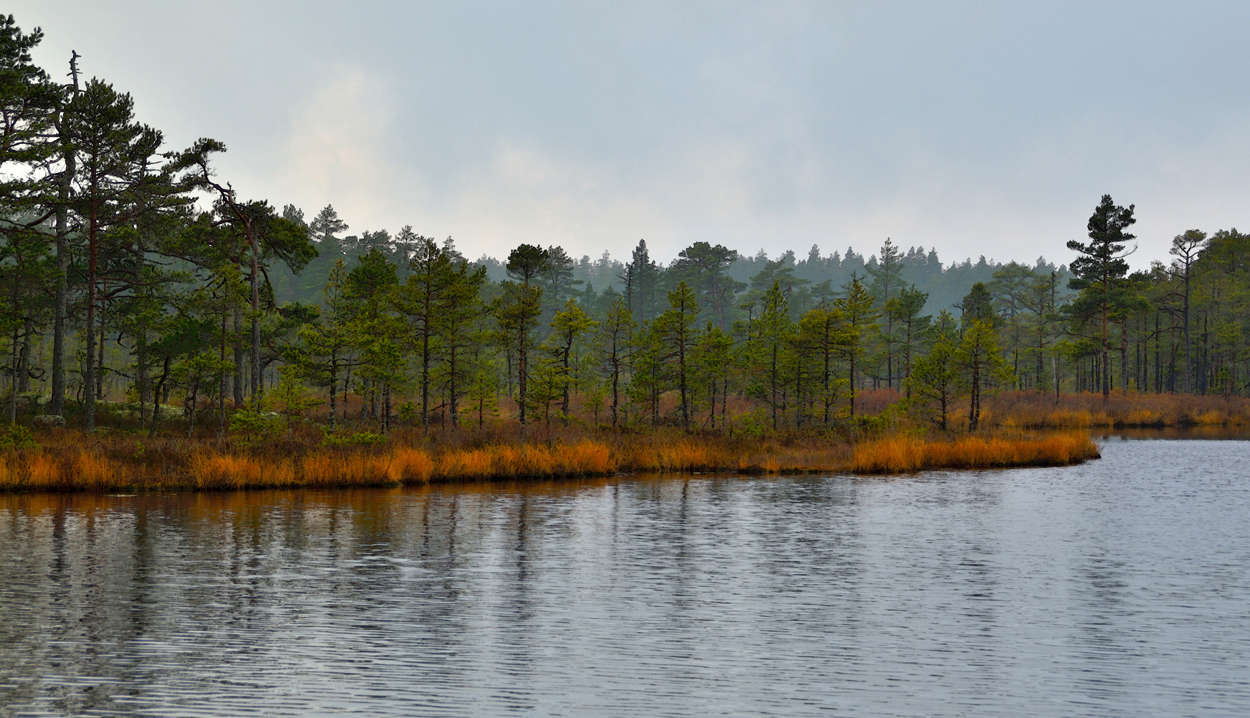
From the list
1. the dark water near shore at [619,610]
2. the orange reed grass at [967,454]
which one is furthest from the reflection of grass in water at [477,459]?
the dark water near shore at [619,610]

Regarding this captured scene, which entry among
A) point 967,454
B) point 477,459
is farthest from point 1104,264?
point 477,459

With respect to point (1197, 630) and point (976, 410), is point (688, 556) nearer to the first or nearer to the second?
point (1197, 630)

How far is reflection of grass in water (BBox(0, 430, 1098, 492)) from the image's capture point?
2291 cm

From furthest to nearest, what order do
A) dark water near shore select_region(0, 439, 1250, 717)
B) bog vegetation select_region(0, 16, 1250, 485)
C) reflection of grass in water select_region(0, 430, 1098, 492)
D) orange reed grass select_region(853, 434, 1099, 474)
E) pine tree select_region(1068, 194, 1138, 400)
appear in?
1. pine tree select_region(1068, 194, 1138, 400)
2. orange reed grass select_region(853, 434, 1099, 474)
3. bog vegetation select_region(0, 16, 1250, 485)
4. reflection of grass in water select_region(0, 430, 1098, 492)
5. dark water near shore select_region(0, 439, 1250, 717)

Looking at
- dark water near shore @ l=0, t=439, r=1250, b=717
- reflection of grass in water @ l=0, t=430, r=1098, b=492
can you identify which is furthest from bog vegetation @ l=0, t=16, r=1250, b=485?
dark water near shore @ l=0, t=439, r=1250, b=717

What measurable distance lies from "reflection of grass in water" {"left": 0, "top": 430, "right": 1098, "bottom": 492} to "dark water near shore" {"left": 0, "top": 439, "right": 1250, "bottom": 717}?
277 cm

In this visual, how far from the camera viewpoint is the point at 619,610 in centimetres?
1053

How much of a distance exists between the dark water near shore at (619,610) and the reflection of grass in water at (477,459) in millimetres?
2770

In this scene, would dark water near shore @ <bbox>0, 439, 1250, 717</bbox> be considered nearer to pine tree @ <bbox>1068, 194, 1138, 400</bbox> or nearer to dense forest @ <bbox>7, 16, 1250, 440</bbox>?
dense forest @ <bbox>7, 16, 1250, 440</bbox>

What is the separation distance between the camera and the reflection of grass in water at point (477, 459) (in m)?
22.9

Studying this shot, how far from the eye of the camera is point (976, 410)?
45.5 metres

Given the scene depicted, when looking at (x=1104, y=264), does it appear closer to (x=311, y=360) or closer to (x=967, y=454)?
(x=967, y=454)

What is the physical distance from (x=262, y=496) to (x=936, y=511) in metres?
17.4

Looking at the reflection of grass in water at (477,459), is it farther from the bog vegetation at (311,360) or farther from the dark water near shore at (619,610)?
the dark water near shore at (619,610)
